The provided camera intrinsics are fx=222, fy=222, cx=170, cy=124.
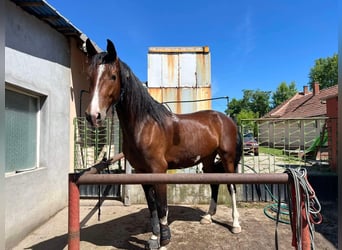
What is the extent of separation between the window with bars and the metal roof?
110 centimetres

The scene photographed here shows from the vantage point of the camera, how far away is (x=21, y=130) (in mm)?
2965

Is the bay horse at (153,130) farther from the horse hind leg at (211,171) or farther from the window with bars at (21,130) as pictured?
the window with bars at (21,130)

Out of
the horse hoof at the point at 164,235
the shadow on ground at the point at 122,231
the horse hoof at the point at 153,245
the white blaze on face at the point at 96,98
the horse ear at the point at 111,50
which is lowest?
the shadow on ground at the point at 122,231

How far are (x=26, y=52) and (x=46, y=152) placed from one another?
1.46m

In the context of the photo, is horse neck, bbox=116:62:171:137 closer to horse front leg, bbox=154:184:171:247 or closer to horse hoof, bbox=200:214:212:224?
horse front leg, bbox=154:184:171:247

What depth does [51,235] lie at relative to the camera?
2852mm

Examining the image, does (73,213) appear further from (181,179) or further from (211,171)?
(211,171)

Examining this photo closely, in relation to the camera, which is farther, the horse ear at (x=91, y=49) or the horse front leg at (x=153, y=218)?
the horse front leg at (x=153, y=218)

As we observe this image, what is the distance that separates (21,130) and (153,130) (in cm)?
198

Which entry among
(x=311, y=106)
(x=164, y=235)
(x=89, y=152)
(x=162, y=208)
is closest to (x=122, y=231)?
(x=164, y=235)

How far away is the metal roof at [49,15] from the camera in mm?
2779

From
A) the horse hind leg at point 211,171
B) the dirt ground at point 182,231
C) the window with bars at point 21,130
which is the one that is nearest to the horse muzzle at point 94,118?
the dirt ground at point 182,231

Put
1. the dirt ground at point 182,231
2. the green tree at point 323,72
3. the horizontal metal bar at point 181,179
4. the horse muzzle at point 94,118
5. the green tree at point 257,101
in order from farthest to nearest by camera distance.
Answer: the green tree at point 257,101 → the green tree at point 323,72 → the dirt ground at point 182,231 → the horse muzzle at point 94,118 → the horizontal metal bar at point 181,179

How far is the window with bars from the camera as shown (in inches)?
107
